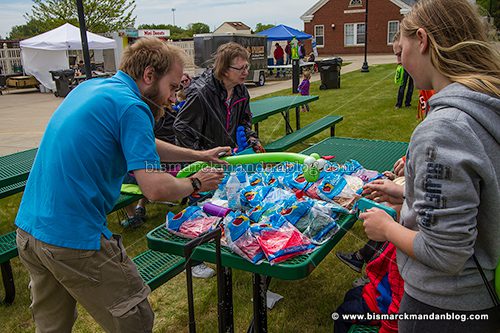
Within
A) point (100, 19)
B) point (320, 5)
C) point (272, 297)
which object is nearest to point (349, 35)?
point (320, 5)

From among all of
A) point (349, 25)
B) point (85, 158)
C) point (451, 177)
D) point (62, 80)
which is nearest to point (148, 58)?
point (85, 158)

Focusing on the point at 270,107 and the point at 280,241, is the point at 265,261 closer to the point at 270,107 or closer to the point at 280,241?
the point at 280,241

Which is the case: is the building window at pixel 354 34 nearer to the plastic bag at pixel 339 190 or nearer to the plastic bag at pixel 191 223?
the plastic bag at pixel 339 190

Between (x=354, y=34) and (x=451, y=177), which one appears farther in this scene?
(x=354, y=34)

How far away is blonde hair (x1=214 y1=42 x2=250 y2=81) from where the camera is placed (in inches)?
145

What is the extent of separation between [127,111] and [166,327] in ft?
5.83

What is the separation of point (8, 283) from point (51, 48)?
16.7 m

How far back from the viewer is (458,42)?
1281 millimetres

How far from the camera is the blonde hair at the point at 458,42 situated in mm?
1280

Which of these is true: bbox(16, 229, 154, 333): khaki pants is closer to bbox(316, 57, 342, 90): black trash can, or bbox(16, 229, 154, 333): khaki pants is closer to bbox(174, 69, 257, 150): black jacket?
bbox(174, 69, 257, 150): black jacket

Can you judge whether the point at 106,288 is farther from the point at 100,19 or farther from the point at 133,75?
the point at 100,19

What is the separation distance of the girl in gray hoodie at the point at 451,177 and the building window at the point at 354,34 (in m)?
38.3

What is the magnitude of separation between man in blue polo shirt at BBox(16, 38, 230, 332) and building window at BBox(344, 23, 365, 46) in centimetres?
3813

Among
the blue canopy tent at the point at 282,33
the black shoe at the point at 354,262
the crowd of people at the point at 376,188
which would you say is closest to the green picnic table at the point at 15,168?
the crowd of people at the point at 376,188
